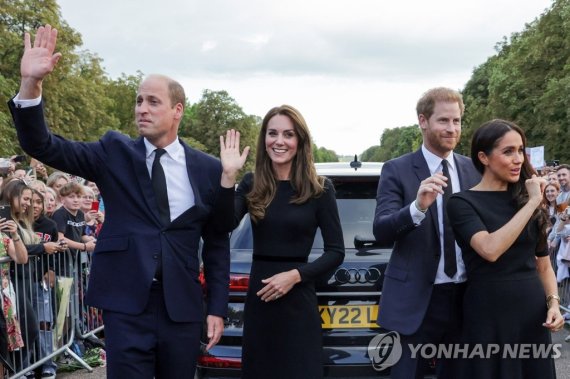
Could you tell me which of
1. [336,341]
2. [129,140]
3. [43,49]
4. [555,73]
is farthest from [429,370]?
[555,73]

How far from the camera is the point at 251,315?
443cm

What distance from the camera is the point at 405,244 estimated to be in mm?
4273

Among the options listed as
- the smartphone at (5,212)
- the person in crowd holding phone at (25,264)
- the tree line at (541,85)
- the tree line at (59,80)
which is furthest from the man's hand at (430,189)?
the tree line at (541,85)

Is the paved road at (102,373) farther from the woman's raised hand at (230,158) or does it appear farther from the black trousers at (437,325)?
the woman's raised hand at (230,158)

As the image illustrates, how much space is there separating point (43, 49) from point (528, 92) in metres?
45.9

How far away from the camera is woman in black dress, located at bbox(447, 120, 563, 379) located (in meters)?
3.88

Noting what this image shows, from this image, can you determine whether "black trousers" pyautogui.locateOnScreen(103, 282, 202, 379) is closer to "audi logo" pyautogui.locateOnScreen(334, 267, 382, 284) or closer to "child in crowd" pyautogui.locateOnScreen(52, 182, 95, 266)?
"audi logo" pyautogui.locateOnScreen(334, 267, 382, 284)

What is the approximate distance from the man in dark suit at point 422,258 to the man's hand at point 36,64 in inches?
73.8

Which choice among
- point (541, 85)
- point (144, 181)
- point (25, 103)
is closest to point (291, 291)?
point (144, 181)

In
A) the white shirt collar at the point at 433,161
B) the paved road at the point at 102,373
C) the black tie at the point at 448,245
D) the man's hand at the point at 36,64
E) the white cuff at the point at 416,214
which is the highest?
the man's hand at the point at 36,64

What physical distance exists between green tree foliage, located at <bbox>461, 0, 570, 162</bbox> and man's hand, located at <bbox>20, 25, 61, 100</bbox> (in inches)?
1501

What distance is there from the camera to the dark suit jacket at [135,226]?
12.1 ft

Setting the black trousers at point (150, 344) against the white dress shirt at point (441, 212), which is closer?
the black trousers at point (150, 344)

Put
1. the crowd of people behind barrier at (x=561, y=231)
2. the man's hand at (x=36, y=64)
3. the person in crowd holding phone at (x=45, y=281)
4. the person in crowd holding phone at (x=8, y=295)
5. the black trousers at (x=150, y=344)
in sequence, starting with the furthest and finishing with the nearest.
A: the crowd of people behind barrier at (x=561, y=231) → the person in crowd holding phone at (x=45, y=281) → the person in crowd holding phone at (x=8, y=295) → the black trousers at (x=150, y=344) → the man's hand at (x=36, y=64)
